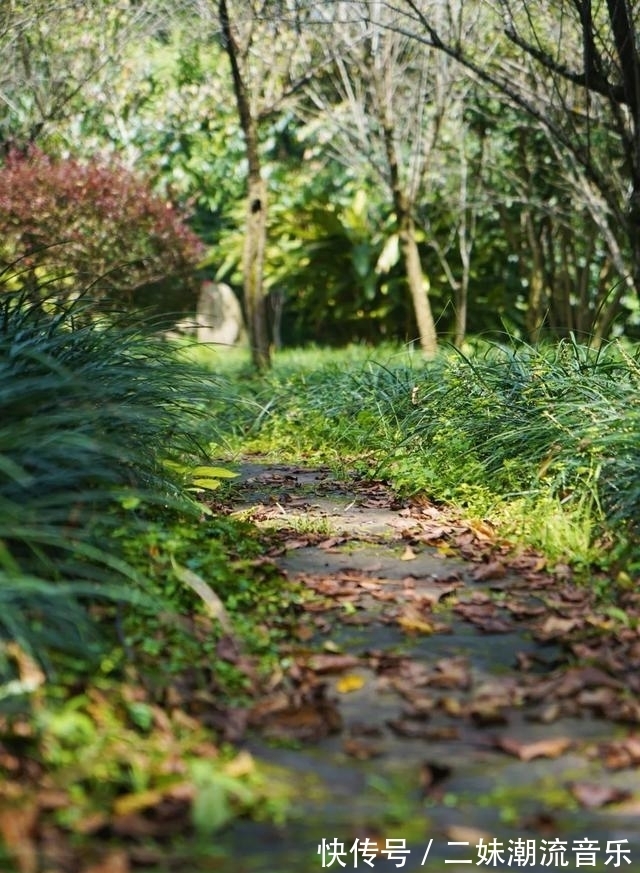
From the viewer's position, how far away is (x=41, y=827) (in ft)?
7.18

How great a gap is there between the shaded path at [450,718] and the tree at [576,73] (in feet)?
9.41

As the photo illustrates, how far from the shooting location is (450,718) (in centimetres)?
280

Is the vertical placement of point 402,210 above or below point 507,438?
above

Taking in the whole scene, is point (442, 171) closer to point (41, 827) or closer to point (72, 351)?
point (72, 351)

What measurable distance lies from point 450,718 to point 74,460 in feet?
5.08

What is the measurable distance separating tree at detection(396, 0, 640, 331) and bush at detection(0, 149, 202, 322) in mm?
3931

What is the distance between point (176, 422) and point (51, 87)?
9352mm

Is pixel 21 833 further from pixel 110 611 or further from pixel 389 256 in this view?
pixel 389 256

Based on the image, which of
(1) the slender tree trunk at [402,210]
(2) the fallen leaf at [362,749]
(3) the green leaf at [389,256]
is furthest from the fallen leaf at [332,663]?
(3) the green leaf at [389,256]

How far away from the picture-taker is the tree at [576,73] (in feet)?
22.0

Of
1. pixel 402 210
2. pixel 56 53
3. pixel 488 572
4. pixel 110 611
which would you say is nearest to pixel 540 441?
pixel 488 572

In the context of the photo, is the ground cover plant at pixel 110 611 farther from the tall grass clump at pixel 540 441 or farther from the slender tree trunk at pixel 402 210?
the slender tree trunk at pixel 402 210

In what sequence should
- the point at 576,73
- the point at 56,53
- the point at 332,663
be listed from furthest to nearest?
1. the point at 56,53
2. the point at 576,73
3. the point at 332,663

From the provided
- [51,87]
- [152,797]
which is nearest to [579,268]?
[51,87]
